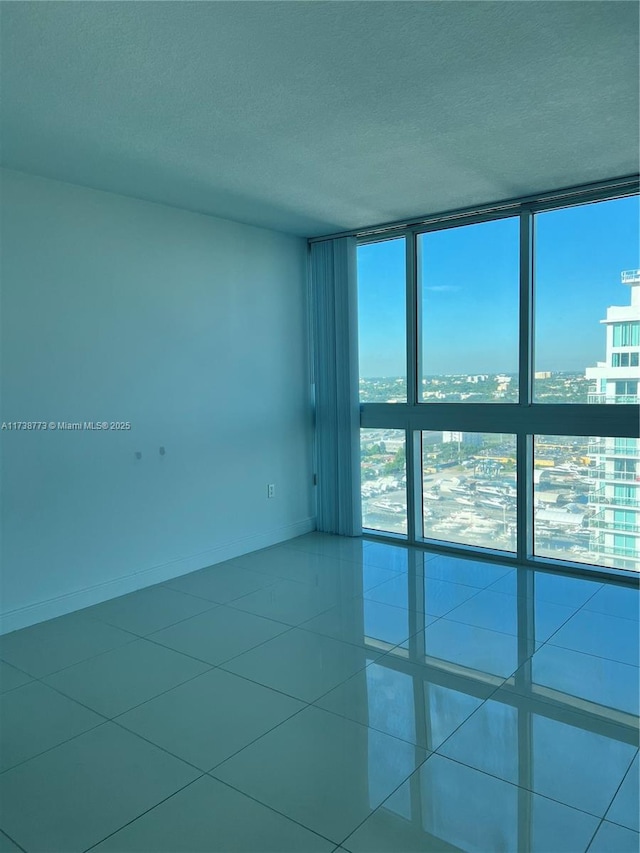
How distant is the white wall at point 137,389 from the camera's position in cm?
359

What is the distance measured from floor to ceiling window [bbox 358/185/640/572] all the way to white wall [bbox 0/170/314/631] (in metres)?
0.90

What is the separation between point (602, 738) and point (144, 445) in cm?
320

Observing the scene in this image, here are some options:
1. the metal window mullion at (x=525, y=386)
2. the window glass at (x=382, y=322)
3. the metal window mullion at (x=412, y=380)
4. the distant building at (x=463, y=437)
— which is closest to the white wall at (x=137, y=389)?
the window glass at (x=382, y=322)

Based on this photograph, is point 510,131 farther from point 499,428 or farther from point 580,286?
point 499,428

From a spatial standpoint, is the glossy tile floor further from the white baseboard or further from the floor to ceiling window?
the floor to ceiling window

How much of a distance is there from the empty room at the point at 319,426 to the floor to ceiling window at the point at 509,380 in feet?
0.08

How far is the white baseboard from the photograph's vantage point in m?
3.60

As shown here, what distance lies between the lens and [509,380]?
4.64 meters

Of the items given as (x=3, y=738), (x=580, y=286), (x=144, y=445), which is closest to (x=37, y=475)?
(x=144, y=445)

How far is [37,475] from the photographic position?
143 inches

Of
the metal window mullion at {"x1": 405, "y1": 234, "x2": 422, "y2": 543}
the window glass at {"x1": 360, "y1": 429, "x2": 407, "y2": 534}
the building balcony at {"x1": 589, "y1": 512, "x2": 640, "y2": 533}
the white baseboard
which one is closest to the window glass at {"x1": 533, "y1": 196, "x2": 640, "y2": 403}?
the building balcony at {"x1": 589, "y1": 512, "x2": 640, "y2": 533}

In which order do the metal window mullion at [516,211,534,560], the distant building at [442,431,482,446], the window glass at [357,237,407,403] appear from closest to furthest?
the metal window mullion at [516,211,534,560] → the distant building at [442,431,482,446] → the window glass at [357,237,407,403]

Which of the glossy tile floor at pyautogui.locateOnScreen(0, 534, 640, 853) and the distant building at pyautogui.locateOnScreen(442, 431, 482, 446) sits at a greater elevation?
the distant building at pyautogui.locateOnScreen(442, 431, 482, 446)

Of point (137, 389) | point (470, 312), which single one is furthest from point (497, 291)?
point (137, 389)
